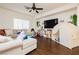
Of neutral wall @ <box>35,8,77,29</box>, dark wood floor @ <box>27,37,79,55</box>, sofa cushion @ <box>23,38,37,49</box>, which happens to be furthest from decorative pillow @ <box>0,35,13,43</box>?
neutral wall @ <box>35,8,77,29</box>

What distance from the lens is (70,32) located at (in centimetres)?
236

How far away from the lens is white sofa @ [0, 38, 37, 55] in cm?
213

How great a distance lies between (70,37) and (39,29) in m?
0.71

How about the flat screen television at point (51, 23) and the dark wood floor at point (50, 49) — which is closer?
the dark wood floor at point (50, 49)

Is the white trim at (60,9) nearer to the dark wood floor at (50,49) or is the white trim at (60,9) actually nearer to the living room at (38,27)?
the living room at (38,27)

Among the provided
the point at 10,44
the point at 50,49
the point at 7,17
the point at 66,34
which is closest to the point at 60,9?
the point at 66,34

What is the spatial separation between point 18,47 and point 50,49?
0.70 meters

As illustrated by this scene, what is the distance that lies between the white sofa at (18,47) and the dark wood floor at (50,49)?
11 centimetres

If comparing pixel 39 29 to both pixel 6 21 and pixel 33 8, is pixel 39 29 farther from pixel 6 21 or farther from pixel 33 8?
pixel 6 21

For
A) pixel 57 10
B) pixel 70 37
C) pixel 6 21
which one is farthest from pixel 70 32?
pixel 6 21

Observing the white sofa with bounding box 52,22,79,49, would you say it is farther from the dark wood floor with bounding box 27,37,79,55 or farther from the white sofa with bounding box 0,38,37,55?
the white sofa with bounding box 0,38,37,55

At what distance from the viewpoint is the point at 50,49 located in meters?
2.32

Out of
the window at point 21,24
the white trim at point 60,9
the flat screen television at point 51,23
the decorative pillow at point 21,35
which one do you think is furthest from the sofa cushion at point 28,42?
the white trim at point 60,9

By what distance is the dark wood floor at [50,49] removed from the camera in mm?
2258
